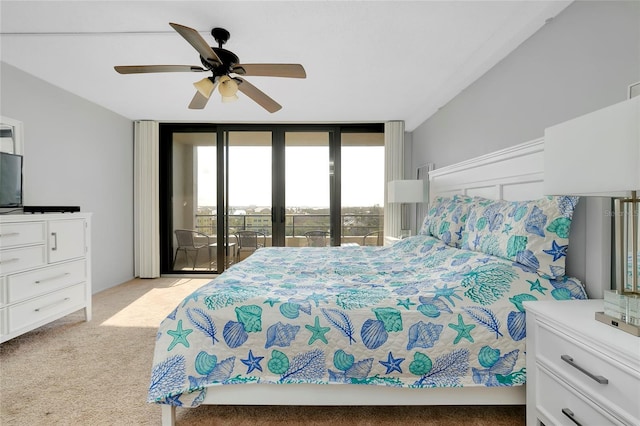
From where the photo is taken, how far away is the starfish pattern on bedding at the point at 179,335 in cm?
150

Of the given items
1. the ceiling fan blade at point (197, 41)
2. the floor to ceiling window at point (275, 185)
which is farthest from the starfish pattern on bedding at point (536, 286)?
the floor to ceiling window at point (275, 185)

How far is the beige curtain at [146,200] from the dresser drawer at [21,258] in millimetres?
2233

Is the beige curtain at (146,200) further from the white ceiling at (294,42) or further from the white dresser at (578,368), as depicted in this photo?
the white dresser at (578,368)

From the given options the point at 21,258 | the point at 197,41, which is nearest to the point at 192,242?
the point at 21,258

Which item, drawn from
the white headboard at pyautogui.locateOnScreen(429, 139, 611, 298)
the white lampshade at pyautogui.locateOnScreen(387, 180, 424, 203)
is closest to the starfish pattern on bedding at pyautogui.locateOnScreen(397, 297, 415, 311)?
the white headboard at pyautogui.locateOnScreen(429, 139, 611, 298)

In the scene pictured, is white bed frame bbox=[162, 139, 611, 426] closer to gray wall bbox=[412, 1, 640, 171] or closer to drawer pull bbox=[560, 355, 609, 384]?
drawer pull bbox=[560, 355, 609, 384]

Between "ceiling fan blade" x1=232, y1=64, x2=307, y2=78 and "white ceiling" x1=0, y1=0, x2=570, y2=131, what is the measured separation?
318mm

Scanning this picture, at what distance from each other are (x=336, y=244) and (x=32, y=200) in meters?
3.61

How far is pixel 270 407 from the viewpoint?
177cm

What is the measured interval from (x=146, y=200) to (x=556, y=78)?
4.99 metres

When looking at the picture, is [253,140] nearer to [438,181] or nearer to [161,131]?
[161,131]

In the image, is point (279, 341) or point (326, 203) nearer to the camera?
point (279, 341)

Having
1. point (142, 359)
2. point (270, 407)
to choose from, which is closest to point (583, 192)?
point (270, 407)

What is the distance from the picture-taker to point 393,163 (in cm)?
484
